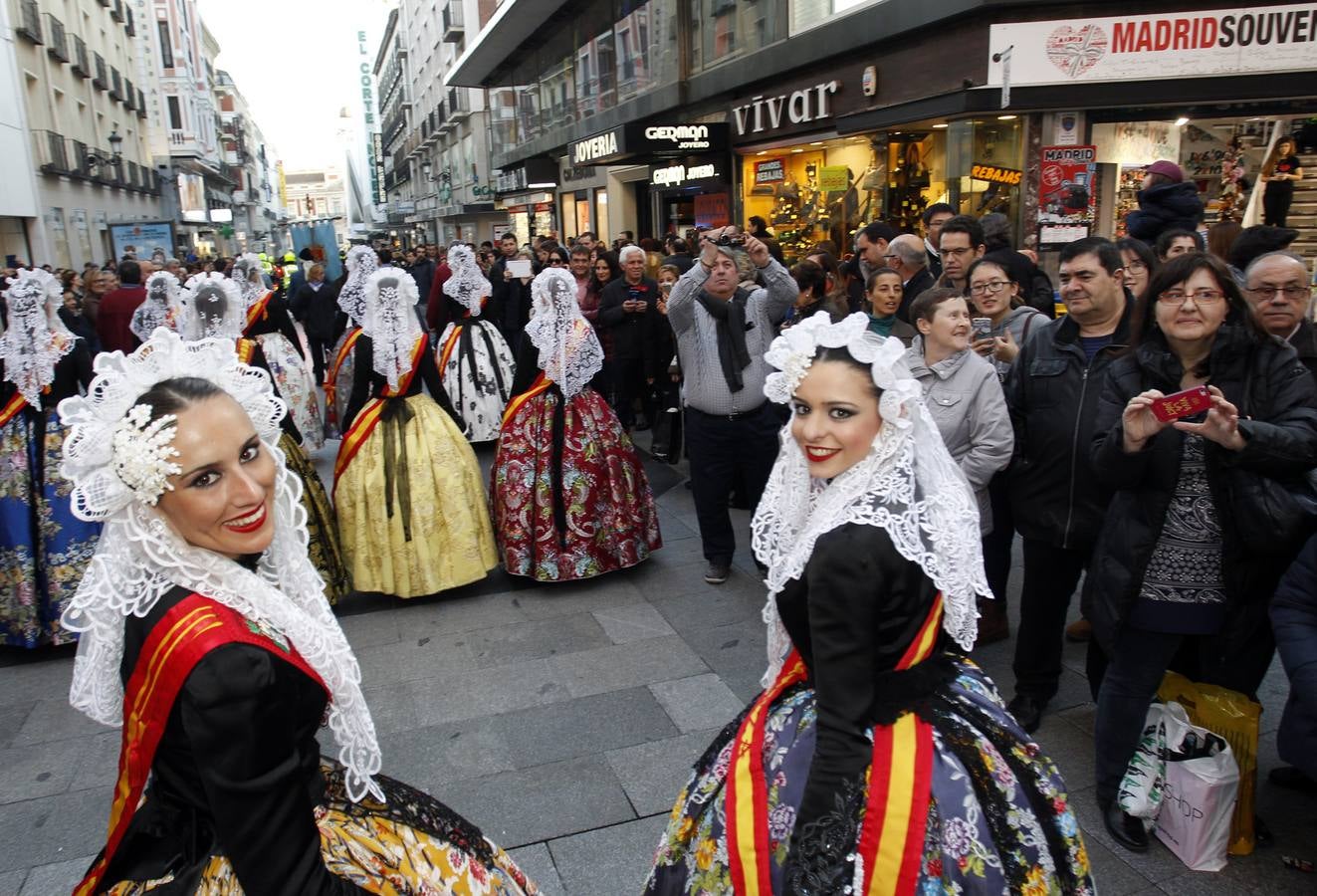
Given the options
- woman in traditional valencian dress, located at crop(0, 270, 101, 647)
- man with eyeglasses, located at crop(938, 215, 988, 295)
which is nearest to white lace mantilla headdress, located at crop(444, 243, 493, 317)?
woman in traditional valencian dress, located at crop(0, 270, 101, 647)

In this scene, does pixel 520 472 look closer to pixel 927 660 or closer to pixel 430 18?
pixel 927 660

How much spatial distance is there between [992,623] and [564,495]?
254 centimetres

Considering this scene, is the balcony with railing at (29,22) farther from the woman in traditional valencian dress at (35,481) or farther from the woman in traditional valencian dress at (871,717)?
the woman in traditional valencian dress at (871,717)

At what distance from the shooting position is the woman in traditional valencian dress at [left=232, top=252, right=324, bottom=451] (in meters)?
8.54

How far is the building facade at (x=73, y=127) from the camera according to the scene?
21.1 m

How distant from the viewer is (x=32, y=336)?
195 inches

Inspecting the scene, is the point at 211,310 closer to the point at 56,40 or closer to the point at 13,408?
the point at 13,408

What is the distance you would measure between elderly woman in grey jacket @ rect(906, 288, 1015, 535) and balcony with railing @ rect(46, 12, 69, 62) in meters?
26.4

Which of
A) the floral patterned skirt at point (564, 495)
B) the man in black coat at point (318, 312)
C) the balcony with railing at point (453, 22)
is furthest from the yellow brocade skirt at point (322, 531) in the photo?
the balcony with railing at point (453, 22)

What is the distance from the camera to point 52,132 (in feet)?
74.4

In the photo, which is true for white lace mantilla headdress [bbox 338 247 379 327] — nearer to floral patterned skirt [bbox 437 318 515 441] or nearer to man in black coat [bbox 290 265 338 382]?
floral patterned skirt [bbox 437 318 515 441]

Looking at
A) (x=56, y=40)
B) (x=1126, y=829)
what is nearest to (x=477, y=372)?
(x=1126, y=829)

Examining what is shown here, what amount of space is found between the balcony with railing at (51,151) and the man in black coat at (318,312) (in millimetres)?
13297

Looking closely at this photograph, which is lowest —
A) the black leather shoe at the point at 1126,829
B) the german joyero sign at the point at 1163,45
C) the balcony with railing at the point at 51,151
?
the black leather shoe at the point at 1126,829
